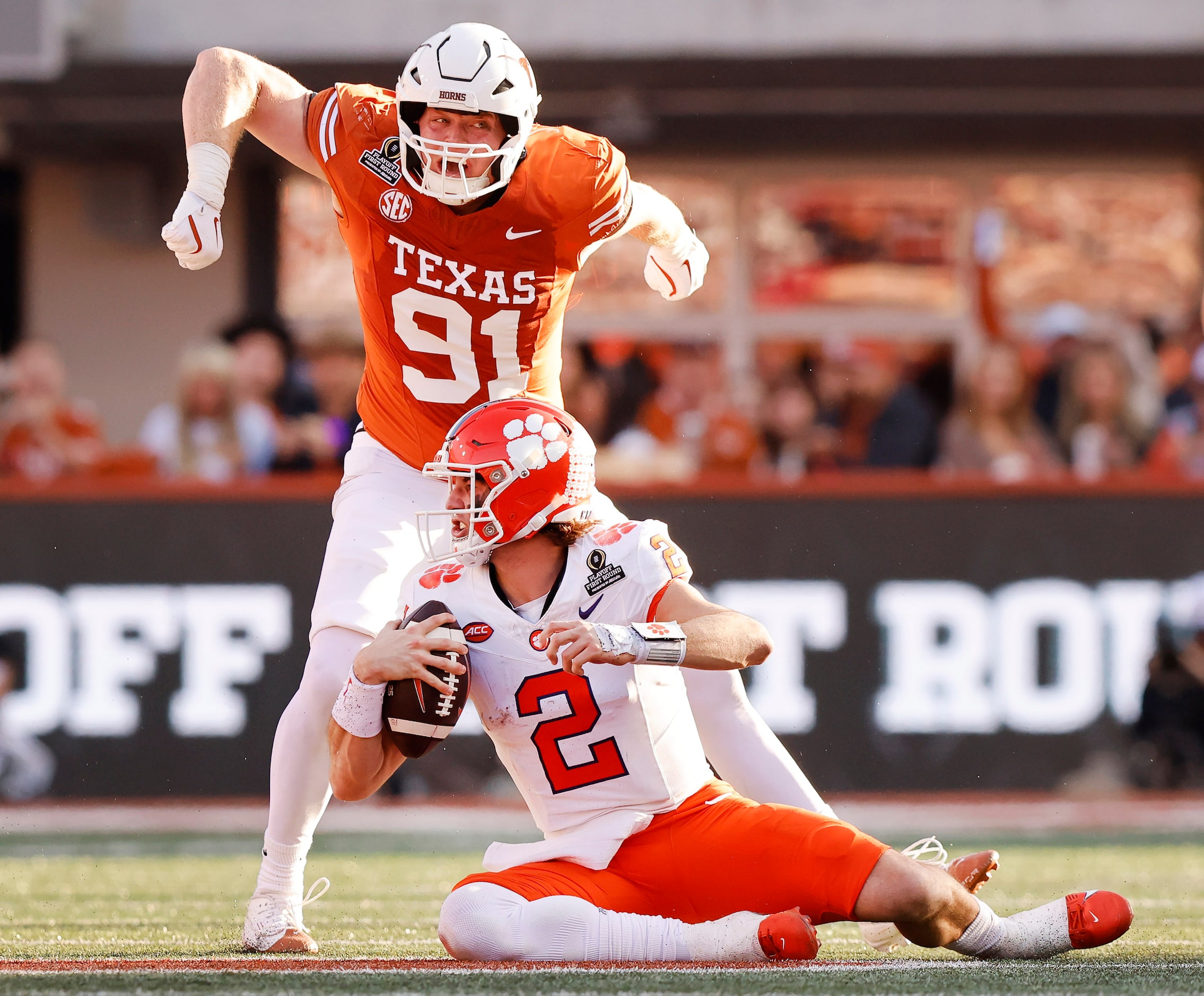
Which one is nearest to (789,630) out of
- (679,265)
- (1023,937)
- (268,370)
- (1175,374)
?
(268,370)

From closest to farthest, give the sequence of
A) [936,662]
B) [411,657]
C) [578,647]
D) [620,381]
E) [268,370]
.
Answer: [578,647] < [411,657] < [936,662] < [268,370] < [620,381]

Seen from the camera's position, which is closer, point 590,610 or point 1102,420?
point 590,610

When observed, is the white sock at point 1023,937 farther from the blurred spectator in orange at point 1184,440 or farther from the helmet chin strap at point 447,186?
the blurred spectator in orange at point 1184,440

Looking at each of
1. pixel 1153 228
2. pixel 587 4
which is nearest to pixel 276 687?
pixel 587 4

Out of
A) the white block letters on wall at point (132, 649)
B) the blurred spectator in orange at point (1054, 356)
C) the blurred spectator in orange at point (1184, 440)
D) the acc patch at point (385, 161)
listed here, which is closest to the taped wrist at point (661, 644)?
the acc patch at point (385, 161)

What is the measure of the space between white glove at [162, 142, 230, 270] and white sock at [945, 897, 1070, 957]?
209 cm

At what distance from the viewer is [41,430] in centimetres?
842

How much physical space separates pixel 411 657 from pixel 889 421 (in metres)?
5.42

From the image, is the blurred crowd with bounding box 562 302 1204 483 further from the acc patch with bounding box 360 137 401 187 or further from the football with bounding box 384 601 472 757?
the football with bounding box 384 601 472 757

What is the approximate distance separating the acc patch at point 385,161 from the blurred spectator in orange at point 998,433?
15.3 ft

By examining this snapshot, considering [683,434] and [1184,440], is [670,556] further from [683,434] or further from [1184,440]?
[1184,440]

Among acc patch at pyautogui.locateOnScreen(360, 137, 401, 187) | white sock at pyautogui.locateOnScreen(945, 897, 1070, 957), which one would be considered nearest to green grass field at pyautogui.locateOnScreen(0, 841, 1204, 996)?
white sock at pyautogui.locateOnScreen(945, 897, 1070, 957)

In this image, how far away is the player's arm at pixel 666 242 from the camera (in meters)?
4.48

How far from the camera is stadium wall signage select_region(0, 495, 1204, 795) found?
7695 mm
